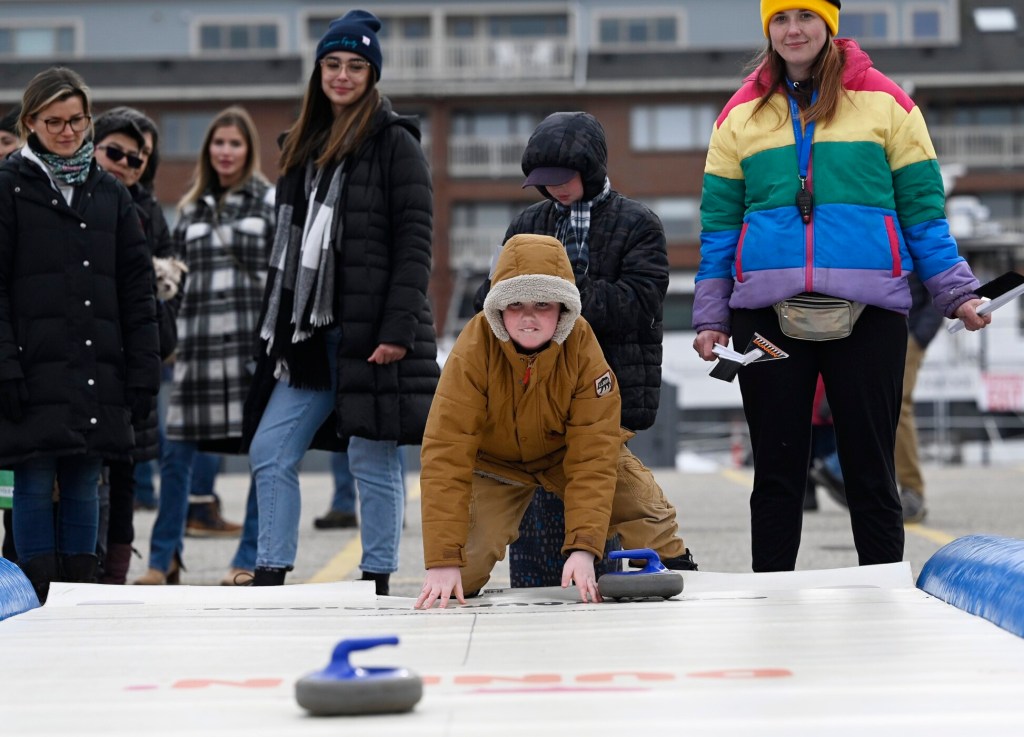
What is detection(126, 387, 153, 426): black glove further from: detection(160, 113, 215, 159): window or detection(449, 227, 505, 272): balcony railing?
detection(160, 113, 215, 159): window

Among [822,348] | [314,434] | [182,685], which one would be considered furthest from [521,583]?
[182,685]

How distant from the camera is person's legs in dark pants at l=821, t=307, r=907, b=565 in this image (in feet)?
15.4

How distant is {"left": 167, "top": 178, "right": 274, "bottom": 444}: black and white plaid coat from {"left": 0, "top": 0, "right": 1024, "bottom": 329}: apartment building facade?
118ft

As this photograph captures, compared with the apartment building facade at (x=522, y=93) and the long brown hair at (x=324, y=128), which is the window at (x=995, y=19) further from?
the long brown hair at (x=324, y=128)

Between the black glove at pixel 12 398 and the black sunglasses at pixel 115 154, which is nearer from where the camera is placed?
the black glove at pixel 12 398

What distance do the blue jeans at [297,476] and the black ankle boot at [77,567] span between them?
2.13 feet

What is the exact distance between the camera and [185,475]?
22.9ft

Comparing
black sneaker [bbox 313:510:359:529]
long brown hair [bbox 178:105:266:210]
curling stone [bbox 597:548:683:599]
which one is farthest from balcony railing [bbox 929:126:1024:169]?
curling stone [bbox 597:548:683:599]

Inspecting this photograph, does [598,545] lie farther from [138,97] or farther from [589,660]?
[138,97]

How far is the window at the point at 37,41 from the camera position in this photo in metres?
48.6

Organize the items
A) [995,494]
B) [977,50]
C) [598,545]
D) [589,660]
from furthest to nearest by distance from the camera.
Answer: [977,50], [995,494], [598,545], [589,660]

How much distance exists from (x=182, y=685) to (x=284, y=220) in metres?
2.89

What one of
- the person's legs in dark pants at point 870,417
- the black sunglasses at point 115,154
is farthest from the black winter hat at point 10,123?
the person's legs in dark pants at point 870,417

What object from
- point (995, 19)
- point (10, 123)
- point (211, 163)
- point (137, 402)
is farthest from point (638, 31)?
point (137, 402)
